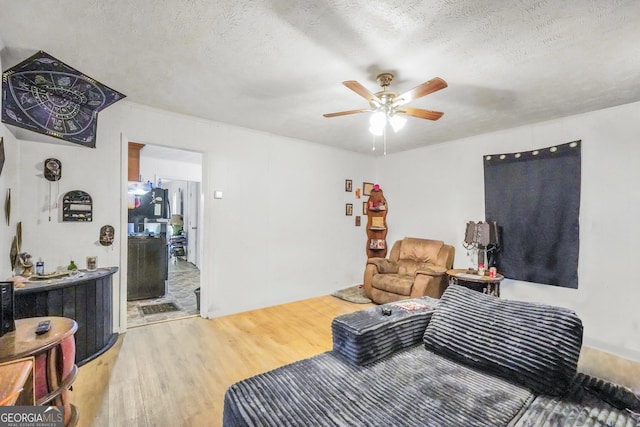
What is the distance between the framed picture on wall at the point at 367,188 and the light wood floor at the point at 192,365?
8.19ft

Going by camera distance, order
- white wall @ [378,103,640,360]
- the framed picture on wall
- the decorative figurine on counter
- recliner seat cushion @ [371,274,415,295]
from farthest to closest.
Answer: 1. the framed picture on wall
2. recliner seat cushion @ [371,274,415,295]
3. white wall @ [378,103,640,360]
4. the decorative figurine on counter

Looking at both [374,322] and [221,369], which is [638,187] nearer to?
[374,322]

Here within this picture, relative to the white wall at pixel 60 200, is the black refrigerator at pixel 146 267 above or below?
below

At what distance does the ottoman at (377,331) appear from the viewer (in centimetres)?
161

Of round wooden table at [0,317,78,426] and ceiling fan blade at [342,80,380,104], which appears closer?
round wooden table at [0,317,78,426]

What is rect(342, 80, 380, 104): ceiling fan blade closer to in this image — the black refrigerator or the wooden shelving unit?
the wooden shelving unit

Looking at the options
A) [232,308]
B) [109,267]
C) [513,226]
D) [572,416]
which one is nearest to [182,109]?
[109,267]

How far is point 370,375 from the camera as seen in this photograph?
58.3 inches

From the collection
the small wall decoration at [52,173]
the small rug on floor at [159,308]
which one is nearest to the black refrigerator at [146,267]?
the small rug on floor at [159,308]

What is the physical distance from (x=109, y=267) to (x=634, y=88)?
523 cm

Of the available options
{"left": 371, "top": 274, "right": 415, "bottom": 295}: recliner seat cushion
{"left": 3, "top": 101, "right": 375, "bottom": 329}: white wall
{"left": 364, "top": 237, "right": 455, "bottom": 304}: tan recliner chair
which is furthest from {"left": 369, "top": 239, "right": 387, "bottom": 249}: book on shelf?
{"left": 371, "top": 274, "right": 415, "bottom": 295}: recliner seat cushion

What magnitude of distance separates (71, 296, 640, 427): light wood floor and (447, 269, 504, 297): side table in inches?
37.7

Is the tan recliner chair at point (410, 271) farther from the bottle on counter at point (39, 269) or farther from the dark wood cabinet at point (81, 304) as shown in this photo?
the bottle on counter at point (39, 269)

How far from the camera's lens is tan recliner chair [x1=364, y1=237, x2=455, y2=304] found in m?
3.77
